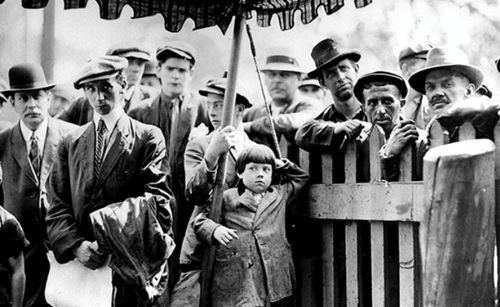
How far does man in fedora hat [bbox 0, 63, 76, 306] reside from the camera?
5078 millimetres

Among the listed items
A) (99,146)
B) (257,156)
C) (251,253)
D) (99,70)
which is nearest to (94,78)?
(99,70)

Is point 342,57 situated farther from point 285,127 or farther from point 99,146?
point 99,146

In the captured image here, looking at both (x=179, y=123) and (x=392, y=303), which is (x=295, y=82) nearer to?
(x=179, y=123)

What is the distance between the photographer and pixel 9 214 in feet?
16.6

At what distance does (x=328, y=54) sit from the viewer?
A: 5.28m

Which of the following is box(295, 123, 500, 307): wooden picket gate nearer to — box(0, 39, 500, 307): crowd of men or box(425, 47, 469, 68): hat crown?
box(0, 39, 500, 307): crowd of men

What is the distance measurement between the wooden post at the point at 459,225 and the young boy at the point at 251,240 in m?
2.18

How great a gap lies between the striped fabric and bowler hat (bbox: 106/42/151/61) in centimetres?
74

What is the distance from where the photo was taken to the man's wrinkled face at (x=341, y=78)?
5.17 meters

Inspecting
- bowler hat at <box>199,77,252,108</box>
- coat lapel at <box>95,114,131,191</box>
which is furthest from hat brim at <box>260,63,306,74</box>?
coat lapel at <box>95,114,131,191</box>

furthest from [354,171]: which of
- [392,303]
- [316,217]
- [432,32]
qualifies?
[432,32]

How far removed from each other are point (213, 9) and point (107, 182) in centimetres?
136

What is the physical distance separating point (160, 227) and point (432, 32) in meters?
2.78

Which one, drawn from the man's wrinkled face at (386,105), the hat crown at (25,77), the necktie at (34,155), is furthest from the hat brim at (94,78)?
the man's wrinkled face at (386,105)
